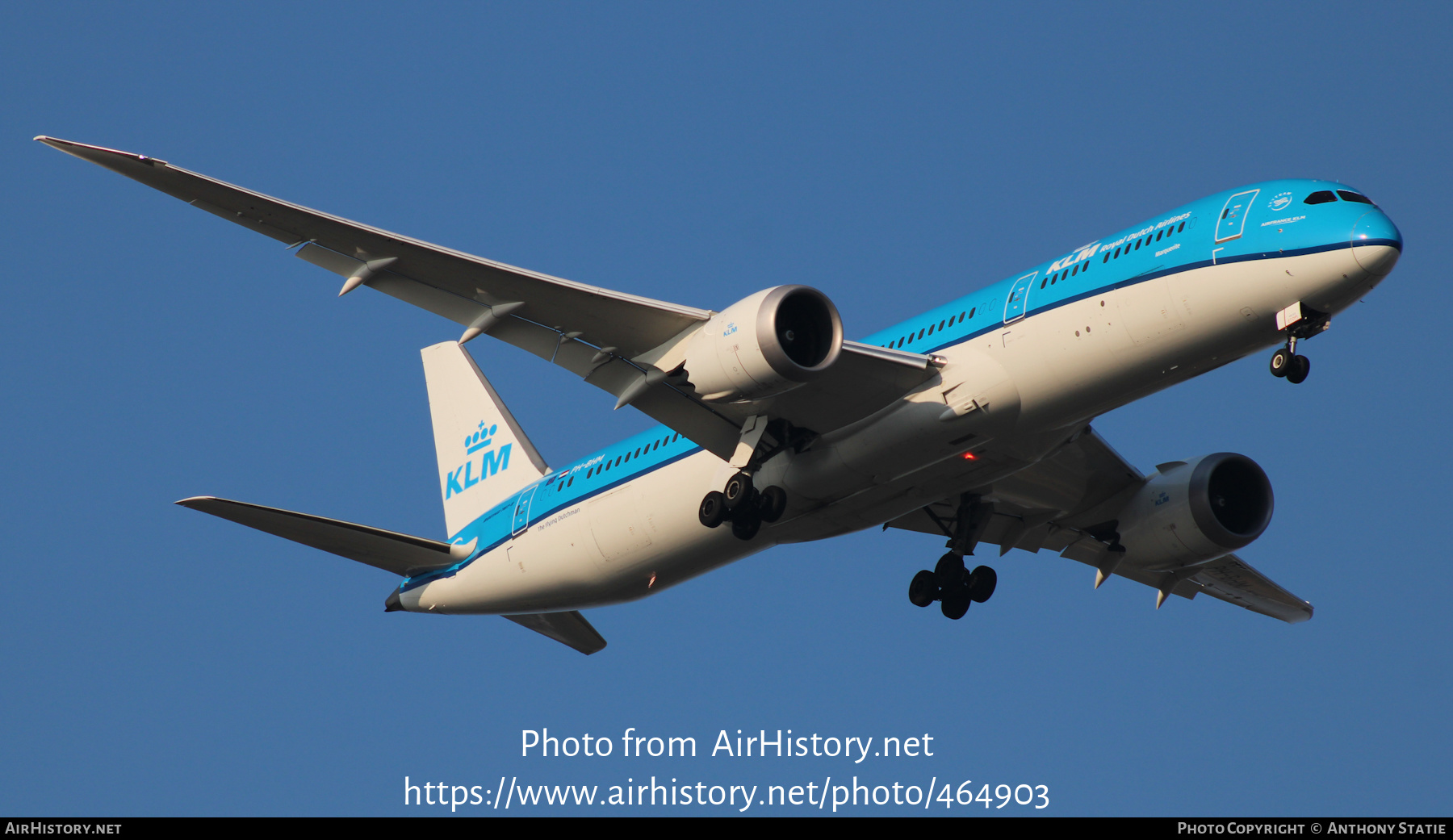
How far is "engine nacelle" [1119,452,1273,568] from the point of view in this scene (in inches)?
1077

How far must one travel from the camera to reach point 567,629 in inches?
1203

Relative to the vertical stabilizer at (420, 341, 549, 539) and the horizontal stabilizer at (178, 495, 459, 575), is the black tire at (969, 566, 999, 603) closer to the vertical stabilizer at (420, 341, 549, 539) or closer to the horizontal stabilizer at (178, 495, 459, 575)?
the vertical stabilizer at (420, 341, 549, 539)

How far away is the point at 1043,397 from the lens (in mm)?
21875

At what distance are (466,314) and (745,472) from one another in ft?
16.3

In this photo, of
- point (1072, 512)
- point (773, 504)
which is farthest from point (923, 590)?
point (773, 504)

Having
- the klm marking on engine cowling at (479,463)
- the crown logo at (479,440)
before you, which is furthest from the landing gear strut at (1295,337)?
the crown logo at (479,440)

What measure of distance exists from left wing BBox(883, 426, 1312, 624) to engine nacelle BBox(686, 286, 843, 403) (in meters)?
5.58

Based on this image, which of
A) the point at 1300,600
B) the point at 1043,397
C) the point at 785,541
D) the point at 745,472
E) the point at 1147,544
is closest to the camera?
the point at 1043,397

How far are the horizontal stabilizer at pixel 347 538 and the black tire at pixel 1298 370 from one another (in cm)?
1556

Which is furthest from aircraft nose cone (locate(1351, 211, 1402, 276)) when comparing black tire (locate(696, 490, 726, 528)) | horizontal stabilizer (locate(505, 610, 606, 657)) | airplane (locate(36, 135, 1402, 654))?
horizontal stabilizer (locate(505, 610, 606, 657))

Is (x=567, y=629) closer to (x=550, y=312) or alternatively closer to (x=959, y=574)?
(x=959, y=574)

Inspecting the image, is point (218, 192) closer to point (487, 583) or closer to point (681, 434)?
point (681, 434)

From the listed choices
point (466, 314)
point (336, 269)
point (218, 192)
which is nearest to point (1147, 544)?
point (466, 314)

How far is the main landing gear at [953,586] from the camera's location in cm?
2759
